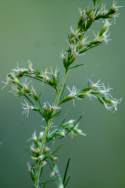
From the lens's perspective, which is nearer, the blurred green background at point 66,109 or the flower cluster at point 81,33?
the flower cluster at point 81,33

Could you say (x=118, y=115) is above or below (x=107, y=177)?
above

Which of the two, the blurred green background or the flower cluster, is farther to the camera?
the blurred green background

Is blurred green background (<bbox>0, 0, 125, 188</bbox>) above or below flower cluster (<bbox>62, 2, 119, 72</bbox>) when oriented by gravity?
above

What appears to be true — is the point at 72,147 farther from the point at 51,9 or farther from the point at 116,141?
the point at 51,9

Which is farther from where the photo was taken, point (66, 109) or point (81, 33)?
point (66, 109)

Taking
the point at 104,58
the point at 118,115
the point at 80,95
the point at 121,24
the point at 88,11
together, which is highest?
the point at 121,24

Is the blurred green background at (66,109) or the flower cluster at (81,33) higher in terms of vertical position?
the blurred green background at (66,109)

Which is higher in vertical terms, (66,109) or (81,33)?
(66,109)

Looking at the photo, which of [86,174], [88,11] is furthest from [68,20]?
[88,11]
